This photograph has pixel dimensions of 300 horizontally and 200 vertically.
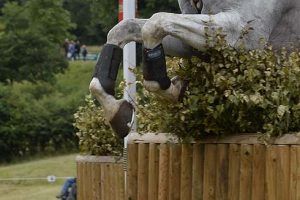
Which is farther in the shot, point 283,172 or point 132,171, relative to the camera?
point 132,171

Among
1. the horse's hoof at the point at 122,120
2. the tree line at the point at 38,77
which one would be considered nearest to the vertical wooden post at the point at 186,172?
the horse's hoof at the point at 122,120

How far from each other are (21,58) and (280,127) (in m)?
35.7

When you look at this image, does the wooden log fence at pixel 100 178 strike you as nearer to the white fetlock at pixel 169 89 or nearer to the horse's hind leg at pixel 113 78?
the horse's hind leg at pixel 113 78

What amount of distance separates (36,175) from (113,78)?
1770 cm

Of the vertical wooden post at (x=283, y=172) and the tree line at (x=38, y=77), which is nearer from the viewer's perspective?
the vertical wooden post at (x=283, y=172)

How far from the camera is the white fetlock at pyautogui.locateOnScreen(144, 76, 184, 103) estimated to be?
4953 mm

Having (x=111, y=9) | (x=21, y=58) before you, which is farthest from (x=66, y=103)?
(x=21, y=58)

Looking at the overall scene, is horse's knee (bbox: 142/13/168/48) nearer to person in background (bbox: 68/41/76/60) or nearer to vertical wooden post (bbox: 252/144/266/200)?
vertical wooden post (bbox: 252/144/266/200)

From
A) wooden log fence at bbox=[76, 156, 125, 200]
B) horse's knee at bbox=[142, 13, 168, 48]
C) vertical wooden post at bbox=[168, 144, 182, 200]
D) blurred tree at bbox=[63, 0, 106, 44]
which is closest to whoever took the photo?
horse's knee at bbox=[142, 13, 168, 48]

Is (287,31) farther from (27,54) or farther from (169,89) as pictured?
(27,54)

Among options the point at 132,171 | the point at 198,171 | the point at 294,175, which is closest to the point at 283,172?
the point at 294,175

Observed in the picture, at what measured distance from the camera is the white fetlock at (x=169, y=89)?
195 inches

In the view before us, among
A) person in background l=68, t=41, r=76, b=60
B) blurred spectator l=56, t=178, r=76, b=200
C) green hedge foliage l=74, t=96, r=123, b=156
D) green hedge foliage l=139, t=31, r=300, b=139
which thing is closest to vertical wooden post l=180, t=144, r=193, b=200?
green hedge foliage l=139, t=31, r=300, b=139

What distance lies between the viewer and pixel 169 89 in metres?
5.00
